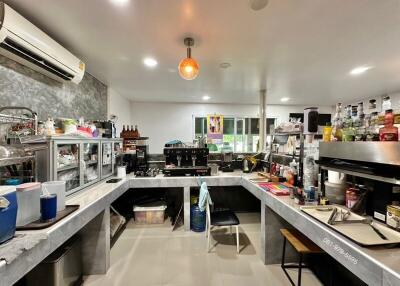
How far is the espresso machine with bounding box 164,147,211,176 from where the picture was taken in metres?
3.10

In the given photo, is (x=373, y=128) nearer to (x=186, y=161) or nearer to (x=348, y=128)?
(x=348, y=128)

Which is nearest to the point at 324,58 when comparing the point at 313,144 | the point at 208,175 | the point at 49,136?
the point at 313,144

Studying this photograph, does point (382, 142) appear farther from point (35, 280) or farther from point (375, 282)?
point (35, 280)

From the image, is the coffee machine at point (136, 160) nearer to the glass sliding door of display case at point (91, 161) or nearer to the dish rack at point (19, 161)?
the glass sliding door of display case at point (91, 161)

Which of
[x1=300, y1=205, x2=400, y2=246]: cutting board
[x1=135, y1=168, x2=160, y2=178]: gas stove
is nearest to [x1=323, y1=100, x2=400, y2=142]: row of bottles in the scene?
[x1=300, y1=205, x2=400, y2=246]: cutting board

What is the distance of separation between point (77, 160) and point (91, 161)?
33cm

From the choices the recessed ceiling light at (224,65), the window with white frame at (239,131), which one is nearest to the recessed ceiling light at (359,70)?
the recessed ceiling light at (224,65)

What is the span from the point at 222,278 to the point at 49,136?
1995mm

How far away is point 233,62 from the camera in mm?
2764

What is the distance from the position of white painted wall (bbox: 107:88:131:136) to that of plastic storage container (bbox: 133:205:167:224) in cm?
190

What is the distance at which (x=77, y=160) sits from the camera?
2.04 metres

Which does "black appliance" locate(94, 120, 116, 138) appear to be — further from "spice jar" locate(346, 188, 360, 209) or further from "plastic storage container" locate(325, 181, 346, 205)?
"spice jar" locate(346, 188, 360, 209)

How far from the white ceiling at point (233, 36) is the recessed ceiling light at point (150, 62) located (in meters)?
0.08

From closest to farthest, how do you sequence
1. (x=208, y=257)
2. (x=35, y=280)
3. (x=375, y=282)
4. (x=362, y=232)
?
1. (x=375, y=282)
2. (x=362, y=232)
3. (x=35, y=280)
4. (x=208, y=257)
